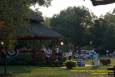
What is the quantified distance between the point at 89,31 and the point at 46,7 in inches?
1760

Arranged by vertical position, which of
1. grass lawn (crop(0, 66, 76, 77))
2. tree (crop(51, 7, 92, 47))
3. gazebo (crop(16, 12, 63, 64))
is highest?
tree (crop(51, 7, 92, 47))

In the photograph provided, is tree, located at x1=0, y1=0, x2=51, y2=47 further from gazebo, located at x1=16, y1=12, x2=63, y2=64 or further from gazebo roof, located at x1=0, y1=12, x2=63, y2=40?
gazebo, located at x1=16, y1=12, x2=63, y2=64

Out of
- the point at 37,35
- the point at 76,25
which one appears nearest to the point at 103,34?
the point at 76,25

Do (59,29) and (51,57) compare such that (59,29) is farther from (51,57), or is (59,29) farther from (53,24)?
(51,57)

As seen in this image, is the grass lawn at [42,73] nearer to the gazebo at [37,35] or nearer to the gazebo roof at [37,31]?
the gazebo roof at [37,31]

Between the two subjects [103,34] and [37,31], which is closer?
[37,31]

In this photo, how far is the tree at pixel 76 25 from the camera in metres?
90.7

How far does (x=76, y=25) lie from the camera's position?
9144 centimetres

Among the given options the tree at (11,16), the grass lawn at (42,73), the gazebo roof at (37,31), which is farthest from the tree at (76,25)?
the tree at (11,16)

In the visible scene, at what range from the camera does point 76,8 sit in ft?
317

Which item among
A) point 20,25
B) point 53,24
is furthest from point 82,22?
point 20,25

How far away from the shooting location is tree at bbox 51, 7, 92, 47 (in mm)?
90688

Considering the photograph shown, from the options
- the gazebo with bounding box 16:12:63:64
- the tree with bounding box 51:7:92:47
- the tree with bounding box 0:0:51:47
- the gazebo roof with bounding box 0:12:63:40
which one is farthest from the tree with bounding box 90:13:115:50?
the tree with bounding box 0:0:51:47

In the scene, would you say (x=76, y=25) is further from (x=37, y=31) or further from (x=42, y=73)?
(x=42, y=73)
